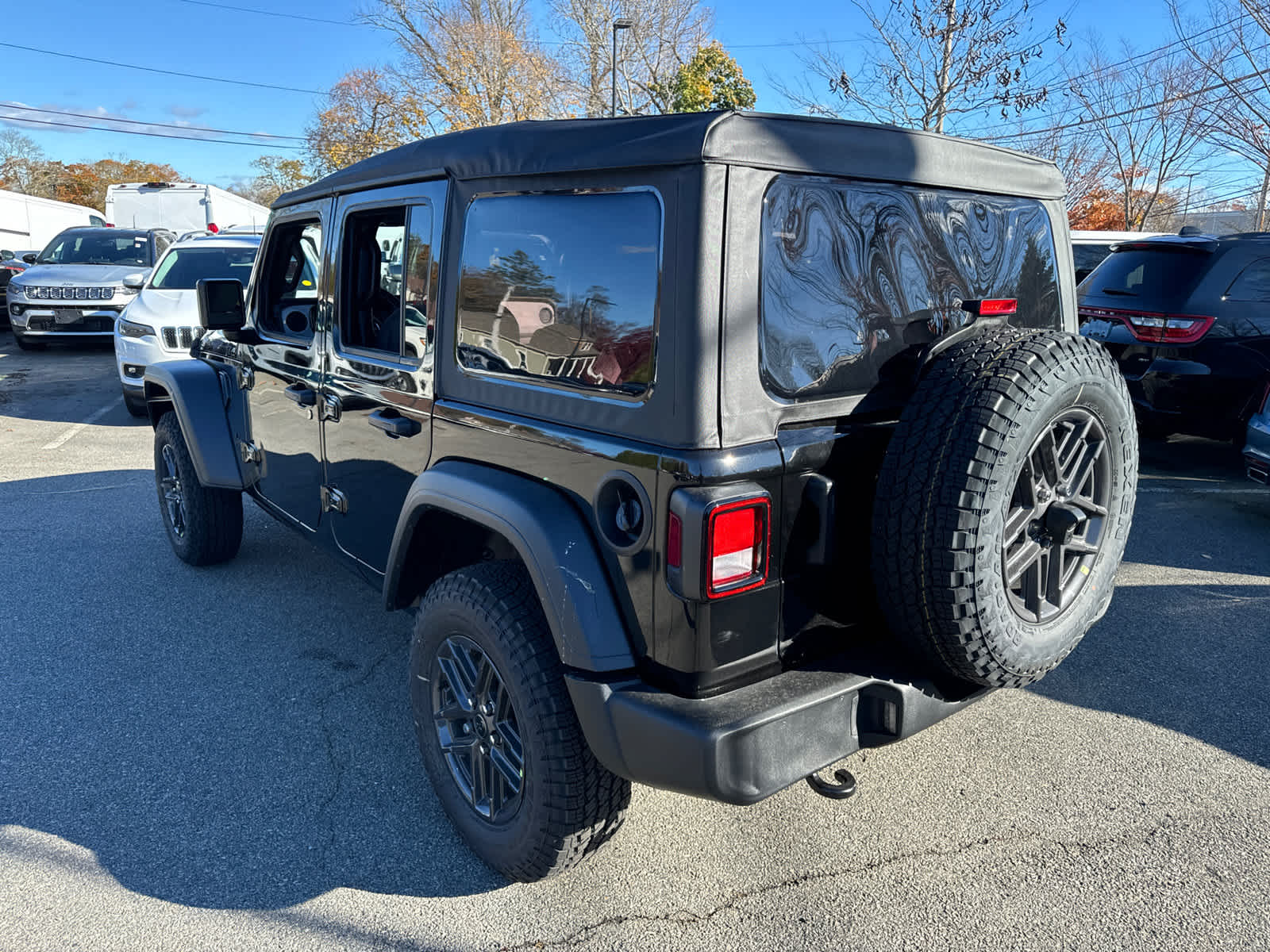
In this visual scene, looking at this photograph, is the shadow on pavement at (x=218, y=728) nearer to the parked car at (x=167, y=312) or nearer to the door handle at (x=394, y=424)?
the door handle at (x=394, y=424)

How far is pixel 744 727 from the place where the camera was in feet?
6.32

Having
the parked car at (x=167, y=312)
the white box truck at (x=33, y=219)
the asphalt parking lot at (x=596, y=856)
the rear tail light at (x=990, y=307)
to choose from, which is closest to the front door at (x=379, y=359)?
the asphalt parking lot at (x=596, y=856)

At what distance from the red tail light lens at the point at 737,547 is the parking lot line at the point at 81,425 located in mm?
7528

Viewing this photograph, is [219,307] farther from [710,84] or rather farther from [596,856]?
[710,84]

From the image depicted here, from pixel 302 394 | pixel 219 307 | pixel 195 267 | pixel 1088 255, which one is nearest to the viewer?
pixel 302 394

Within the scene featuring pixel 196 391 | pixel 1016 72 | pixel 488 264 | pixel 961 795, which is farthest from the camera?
pixel 1016 72

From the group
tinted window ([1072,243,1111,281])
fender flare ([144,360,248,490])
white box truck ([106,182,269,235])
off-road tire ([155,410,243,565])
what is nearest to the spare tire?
fender flare ([144,360,248,490])

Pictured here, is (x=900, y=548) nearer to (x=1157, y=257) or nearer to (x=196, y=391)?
(x=196, y=391)

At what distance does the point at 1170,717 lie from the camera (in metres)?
3.27

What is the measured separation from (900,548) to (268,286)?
9.99 ft

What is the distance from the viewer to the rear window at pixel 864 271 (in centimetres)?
209

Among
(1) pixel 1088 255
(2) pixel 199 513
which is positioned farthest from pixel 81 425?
(1) pixel 1088 255

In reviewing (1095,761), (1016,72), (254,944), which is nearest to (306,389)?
(254,944)

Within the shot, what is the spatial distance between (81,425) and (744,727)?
336 inches
